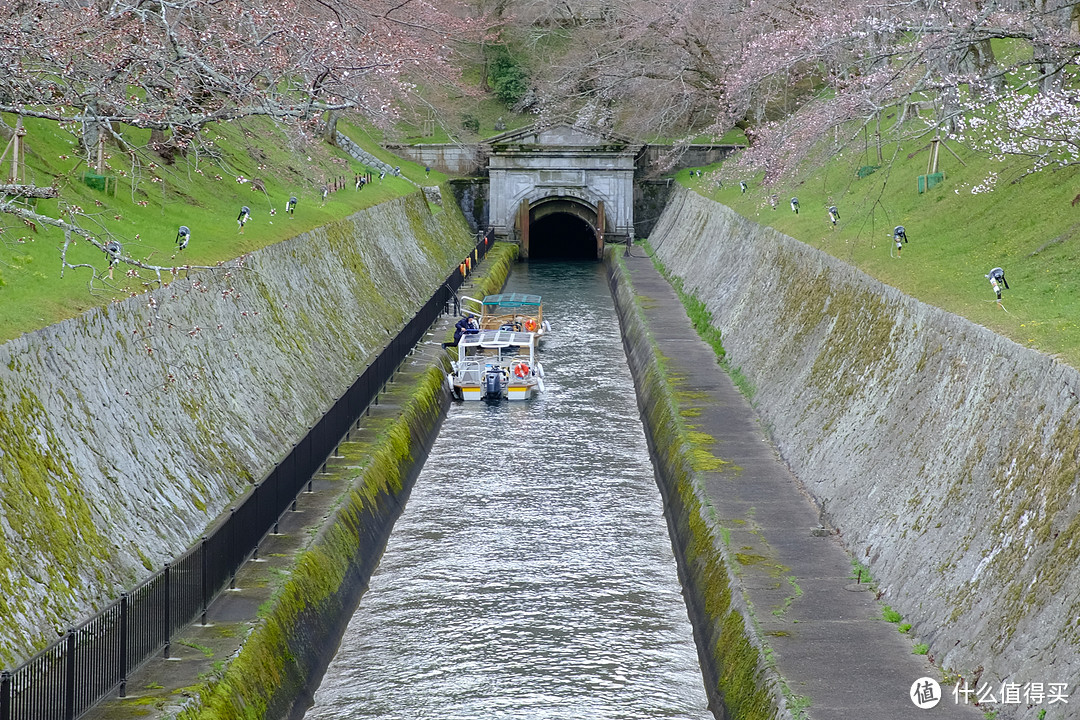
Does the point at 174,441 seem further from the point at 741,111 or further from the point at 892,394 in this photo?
the point at 741,111

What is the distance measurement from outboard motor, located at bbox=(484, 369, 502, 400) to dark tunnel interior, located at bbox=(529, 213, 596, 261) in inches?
1600

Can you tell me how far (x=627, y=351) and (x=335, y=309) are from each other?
13.0 metres

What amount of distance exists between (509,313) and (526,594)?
23433mm

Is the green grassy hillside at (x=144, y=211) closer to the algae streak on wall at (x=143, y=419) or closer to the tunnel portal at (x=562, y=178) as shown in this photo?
the algae streak on wall at (x=143, y=419)

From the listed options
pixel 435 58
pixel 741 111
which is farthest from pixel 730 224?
pixel 435 58

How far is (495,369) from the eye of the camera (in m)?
34.4

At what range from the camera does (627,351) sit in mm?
41469

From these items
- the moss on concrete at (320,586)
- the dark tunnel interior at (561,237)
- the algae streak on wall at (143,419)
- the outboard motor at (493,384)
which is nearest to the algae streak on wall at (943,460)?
the moss on concrete at (320,586)

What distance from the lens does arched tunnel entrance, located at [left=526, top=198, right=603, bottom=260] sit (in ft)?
234

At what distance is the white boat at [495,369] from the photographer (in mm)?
34281

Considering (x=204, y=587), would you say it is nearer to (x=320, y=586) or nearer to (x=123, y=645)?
(x=123, y=645)

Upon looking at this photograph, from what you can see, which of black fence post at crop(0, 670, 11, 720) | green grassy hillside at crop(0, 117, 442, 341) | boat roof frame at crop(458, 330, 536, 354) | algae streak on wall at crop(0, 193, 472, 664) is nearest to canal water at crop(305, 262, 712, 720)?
algae streak on wall at crop(0, 193, 472, 664)

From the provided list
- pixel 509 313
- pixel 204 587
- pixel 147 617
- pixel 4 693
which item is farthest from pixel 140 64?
pixel 509 313

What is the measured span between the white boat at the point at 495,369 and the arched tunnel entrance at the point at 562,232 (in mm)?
34576
